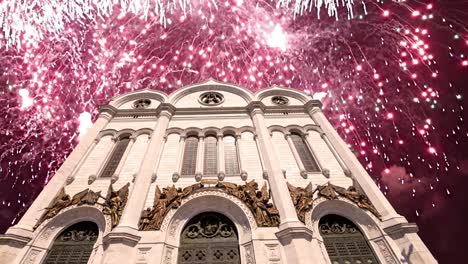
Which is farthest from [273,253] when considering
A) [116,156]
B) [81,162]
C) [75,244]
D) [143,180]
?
[81,162]

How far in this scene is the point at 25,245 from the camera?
9273 mm

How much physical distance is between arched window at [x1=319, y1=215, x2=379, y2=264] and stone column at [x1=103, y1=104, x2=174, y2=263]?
7954 millimetres

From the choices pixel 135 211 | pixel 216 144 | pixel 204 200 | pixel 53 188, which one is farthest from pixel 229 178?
pixel 53 188

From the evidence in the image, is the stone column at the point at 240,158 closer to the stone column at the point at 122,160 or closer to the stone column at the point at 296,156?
the stone column at the point at 296,156

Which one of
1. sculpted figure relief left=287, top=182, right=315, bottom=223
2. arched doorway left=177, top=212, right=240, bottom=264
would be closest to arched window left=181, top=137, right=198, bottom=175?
arched doorway left=177, top=212, right=240, bottom=264

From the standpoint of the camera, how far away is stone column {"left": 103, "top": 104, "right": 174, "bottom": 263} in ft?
27.6

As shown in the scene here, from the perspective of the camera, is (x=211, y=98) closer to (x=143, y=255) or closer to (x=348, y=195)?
(x=348, y=195)

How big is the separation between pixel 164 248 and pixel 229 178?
4.50 metres

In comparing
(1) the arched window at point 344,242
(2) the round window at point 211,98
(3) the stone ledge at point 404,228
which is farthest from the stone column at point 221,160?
(3) the stone ledge at point 404,228

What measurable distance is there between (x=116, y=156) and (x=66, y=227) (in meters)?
4.74

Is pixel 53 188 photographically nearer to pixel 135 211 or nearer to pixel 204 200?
pixel 135 211

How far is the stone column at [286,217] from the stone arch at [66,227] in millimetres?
7227

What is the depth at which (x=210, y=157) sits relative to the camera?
14125mm

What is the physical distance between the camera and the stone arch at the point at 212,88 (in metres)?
19.4
